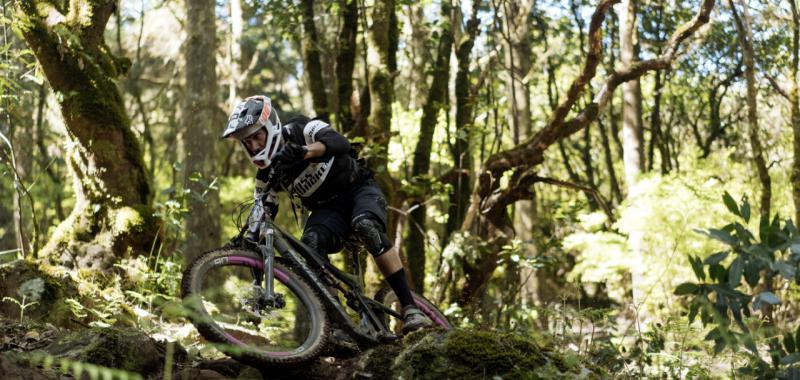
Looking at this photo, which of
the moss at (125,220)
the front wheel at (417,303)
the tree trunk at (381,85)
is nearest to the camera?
the front wheel at (417,303)

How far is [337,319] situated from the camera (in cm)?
556

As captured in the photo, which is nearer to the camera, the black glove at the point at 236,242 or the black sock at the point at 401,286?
the black glove at the point at 236,242

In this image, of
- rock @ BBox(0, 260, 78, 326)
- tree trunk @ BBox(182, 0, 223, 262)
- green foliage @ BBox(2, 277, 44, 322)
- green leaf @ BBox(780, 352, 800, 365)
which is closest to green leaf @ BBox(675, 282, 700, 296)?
green leaf @ BBox(780, 352, 800, 365)

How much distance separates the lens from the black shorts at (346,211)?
6141 millimetres

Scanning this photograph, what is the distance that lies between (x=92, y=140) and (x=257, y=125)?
4.09 meters

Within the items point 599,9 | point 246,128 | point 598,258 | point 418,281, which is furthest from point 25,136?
point 246,128

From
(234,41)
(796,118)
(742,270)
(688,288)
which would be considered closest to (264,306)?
(688,288)

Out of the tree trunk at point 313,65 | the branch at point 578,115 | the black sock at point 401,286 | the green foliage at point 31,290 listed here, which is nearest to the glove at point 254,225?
the black sock at point 401,286

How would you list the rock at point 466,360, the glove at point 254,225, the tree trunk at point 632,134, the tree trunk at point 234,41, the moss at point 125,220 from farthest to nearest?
the tree trunk at point 234,41
the tree trunk at point 632,134
the moss at point 125,220
the glove at point 254,225
the rock at point 466,360

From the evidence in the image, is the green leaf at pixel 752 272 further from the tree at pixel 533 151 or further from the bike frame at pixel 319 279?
the tree at pixel 533 151

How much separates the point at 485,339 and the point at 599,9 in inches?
271

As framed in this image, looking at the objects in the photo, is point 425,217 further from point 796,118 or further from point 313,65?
point 796,118

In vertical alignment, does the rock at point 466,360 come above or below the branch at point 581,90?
below

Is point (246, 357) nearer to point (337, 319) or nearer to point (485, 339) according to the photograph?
point (337, 319)
